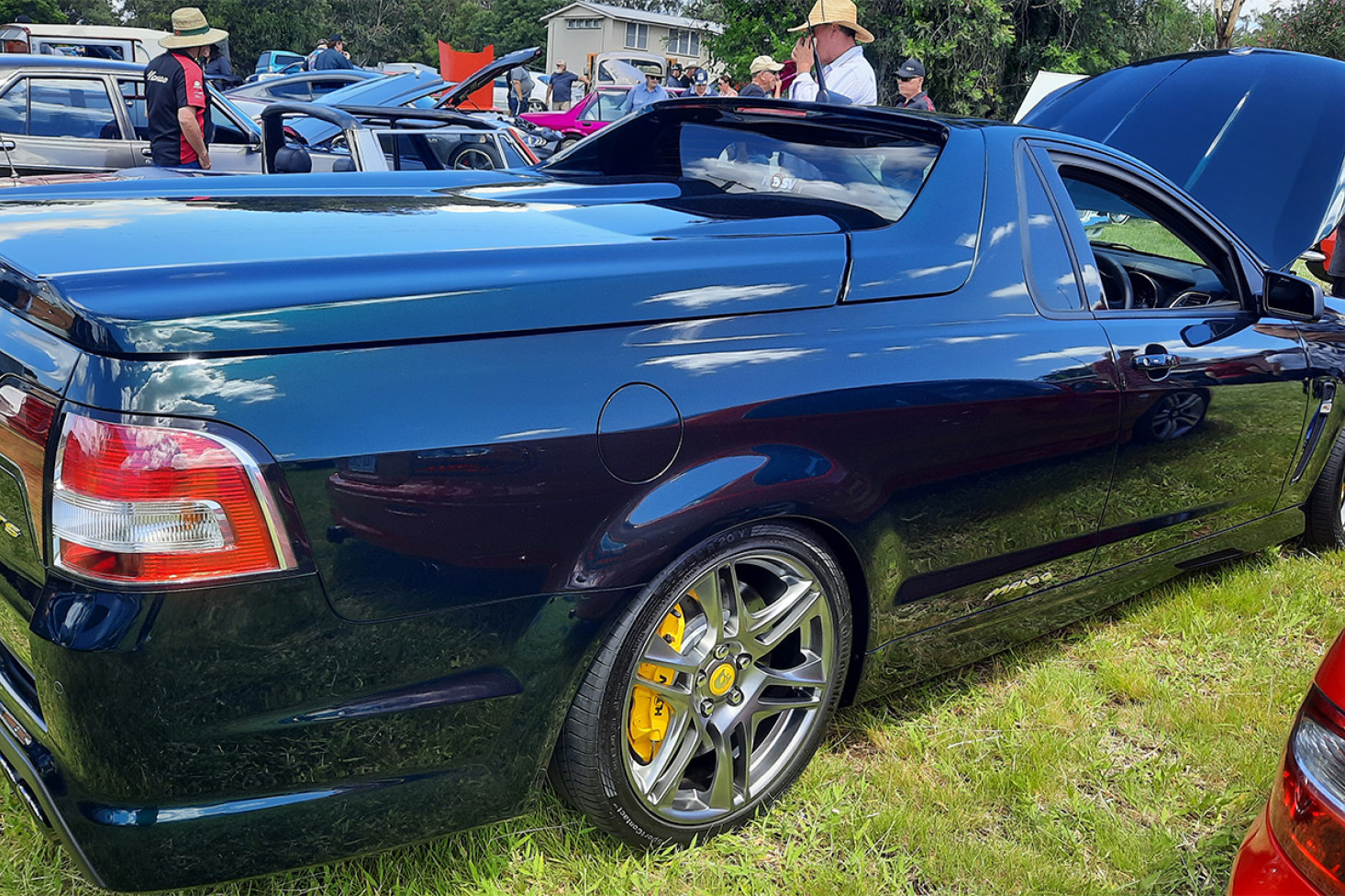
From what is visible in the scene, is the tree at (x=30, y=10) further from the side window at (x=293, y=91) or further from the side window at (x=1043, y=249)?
the side window at (x=1043, y=249)

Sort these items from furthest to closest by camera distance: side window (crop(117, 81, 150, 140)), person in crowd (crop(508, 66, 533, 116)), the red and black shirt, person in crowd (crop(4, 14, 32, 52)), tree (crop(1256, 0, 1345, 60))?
tree (crop(1256, 0, 1345, 60)) < person in crowd (crop(4, 14, 32, 52)) < person in crowd (crop(508, 66, 533, 116)) < side window (crop(117, 81, 150, 140)) < the red and black shirt

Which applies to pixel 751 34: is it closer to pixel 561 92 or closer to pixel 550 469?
pixel 561 92

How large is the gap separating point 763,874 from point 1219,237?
2312 millimetres

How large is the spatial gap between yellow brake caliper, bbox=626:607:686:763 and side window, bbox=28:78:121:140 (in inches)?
307

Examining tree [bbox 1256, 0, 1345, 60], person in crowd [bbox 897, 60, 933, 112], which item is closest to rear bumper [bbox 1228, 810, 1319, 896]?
person in crowd [bbox 897, 60, 933, 112]

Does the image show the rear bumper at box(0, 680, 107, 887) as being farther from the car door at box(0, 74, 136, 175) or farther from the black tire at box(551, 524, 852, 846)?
the car door at box(0, 74, 136, 175)

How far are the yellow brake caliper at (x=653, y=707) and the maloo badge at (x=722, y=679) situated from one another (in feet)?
0.33

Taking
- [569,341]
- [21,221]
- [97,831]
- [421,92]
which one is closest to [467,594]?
[569,341]

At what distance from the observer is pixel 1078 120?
5.38 metres

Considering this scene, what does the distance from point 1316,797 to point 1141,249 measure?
267 centimetres

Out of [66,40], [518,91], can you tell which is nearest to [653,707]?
[518,91]

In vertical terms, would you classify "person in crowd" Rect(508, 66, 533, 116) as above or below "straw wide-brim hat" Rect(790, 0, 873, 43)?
below

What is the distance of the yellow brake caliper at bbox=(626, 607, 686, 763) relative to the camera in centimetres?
219

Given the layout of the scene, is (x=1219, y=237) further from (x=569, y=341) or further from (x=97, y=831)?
(x=97, y=831)
